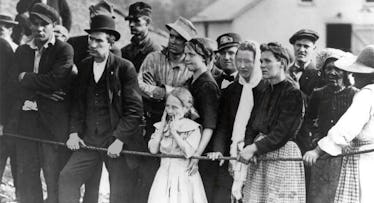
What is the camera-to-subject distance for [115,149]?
4898mm

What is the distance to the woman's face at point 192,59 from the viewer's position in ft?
15.8

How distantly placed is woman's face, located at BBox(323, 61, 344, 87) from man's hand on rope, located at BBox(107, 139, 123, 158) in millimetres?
2012

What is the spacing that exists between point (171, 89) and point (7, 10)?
7685mm

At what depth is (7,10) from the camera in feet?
37.7

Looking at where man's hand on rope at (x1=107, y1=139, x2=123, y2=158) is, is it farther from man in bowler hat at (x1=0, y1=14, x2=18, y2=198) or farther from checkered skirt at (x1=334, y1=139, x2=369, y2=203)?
checkered skirt at (x1=334, y1=139, x2=369, y2=203)

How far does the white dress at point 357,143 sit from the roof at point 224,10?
17.5m

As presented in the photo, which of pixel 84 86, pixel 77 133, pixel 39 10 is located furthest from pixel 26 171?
pixel 39 10

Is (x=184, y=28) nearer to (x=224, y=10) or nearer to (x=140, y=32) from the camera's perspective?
(x=140, y=32)

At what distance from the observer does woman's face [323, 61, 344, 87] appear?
4758 millimetres

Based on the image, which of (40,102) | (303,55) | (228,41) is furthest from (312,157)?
(40,102)

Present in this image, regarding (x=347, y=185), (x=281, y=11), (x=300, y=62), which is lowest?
(x=347, y=185)

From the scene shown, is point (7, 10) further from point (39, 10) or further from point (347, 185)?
point (347, 185)

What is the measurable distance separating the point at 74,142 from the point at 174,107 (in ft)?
3.55

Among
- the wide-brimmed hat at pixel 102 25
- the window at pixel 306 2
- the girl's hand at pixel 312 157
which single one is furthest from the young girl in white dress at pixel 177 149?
the window at pixel 306 2
